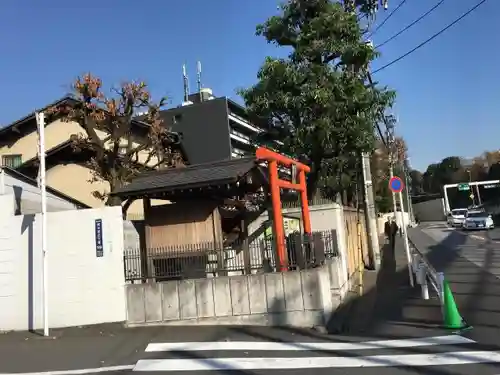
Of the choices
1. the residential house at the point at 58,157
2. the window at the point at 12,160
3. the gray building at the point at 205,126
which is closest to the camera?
the residential house at the point at 58,157

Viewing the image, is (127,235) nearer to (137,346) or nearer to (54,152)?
(137,346)

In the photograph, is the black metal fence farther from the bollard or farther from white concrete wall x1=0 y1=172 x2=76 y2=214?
the bollard

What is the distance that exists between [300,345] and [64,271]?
4.91 meters

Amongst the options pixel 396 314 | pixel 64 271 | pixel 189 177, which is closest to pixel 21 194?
pixel 64 271

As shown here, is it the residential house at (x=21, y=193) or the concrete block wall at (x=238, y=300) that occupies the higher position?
the residential house at (x=21, y=193)

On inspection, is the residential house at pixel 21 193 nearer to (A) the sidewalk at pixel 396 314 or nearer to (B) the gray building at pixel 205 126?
(A) the sidewalk at pixel 396 314

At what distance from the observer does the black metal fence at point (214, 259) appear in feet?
32.3

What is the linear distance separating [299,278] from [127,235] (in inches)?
163

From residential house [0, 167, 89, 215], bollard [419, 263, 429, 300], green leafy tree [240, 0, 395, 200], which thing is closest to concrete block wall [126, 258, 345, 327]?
residential house [0, 167, 89, 215]

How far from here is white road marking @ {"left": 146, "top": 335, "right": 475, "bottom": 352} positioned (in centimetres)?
755

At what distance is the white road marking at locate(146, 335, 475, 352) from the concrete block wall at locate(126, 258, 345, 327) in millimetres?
1203

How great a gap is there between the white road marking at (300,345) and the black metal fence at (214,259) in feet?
6.23

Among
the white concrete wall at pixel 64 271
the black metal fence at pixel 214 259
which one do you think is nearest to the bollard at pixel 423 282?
the black metal fence at pixel 214 259

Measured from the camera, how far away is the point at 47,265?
31.3 feet
